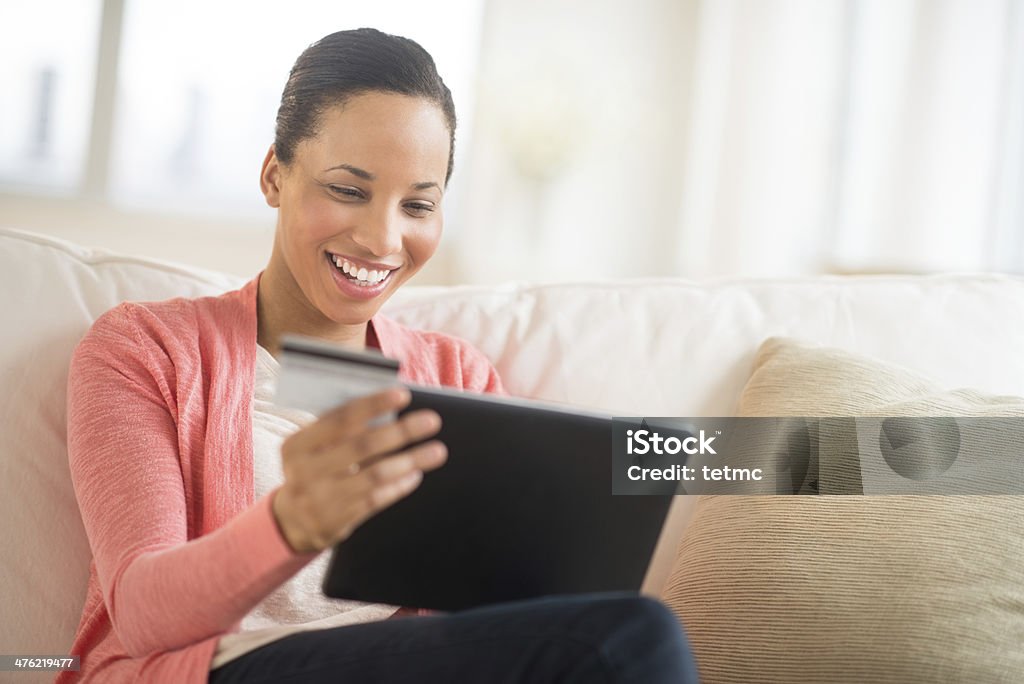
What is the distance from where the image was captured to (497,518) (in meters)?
0.90

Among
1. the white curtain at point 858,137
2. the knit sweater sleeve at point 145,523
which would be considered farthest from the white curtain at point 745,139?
the knit sweater sleeve at point 145,523

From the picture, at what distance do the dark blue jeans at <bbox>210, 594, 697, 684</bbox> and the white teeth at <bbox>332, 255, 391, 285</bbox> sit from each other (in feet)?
1.76

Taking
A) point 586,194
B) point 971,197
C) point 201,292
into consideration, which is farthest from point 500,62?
point 201,292

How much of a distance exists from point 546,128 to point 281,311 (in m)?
2.83

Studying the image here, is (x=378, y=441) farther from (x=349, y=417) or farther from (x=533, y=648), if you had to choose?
(x=533, y=648)

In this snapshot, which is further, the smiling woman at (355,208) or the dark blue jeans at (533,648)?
the smiling woman at (355,208)

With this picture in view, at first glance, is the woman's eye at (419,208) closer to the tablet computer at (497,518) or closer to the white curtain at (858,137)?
the tablet computer at (497,518)

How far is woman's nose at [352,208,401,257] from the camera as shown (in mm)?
1272

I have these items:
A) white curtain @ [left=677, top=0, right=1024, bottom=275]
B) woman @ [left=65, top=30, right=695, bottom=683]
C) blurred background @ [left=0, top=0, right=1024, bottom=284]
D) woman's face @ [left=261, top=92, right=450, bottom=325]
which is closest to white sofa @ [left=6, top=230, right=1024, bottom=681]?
woman @ [left=65, top=30, right=695, bottom=683]

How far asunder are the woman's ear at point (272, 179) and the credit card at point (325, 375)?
622 millimetres

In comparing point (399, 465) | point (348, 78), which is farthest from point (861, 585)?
point (348, 78)

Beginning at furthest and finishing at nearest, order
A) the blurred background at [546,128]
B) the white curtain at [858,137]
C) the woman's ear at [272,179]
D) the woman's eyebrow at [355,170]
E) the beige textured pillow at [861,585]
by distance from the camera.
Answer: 1. the blurred background at [546,128]
2. the white curtain at [858,137]
3. the woman's ear at [272,179]
4. the woman's eyebrow at [355,170]
5. the beige textured pillow at [861,585]

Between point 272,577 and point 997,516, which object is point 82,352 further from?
point 997,516

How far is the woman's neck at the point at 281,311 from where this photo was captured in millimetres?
1348
